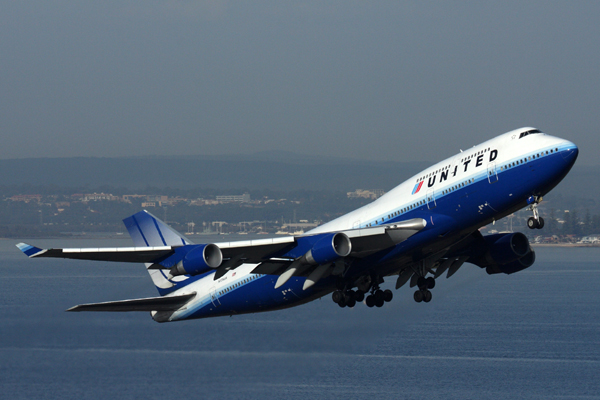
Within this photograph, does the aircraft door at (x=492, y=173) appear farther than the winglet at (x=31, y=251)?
Yes

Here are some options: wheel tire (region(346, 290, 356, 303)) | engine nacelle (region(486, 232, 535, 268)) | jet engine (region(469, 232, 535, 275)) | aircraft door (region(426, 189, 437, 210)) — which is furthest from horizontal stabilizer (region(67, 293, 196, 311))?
aircraft door (region(426, 189, 437, 210))

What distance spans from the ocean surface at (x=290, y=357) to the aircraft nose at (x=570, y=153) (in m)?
33.7

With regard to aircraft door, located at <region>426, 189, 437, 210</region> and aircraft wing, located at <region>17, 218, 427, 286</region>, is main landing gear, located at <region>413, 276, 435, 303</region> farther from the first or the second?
aircraft door, located at <region>426, 189, 437, 210</region>

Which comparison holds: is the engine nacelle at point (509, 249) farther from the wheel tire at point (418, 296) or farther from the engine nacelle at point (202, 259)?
the engine nacelle at point (202, 259)

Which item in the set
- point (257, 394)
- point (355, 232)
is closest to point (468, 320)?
point (257, 394)

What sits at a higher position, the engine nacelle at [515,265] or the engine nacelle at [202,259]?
the engine nacelle at [202,259]

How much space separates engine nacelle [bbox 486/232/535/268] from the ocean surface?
2341cm

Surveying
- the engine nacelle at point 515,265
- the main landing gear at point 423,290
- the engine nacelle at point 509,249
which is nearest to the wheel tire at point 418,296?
the main landing gear at point 423,290

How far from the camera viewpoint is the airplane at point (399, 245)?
1113 inches

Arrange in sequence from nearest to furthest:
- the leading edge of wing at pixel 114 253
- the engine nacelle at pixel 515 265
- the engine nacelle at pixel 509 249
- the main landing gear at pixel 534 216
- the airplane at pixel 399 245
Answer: the leading edge of wing at pixel 114 253
the main landing gear at pixel 534 216
the airplane at pixel 399 245
the engine nacelle at pixel 509 249
the engine nacelle at pixel 515 265

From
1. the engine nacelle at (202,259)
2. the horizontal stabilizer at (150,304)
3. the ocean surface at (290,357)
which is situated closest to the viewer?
the engine nacelle at (202,259)

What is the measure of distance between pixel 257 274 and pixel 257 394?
6480 centimetres

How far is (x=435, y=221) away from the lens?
2967 cm

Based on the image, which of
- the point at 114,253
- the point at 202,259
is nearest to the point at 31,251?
the point at 114,253
